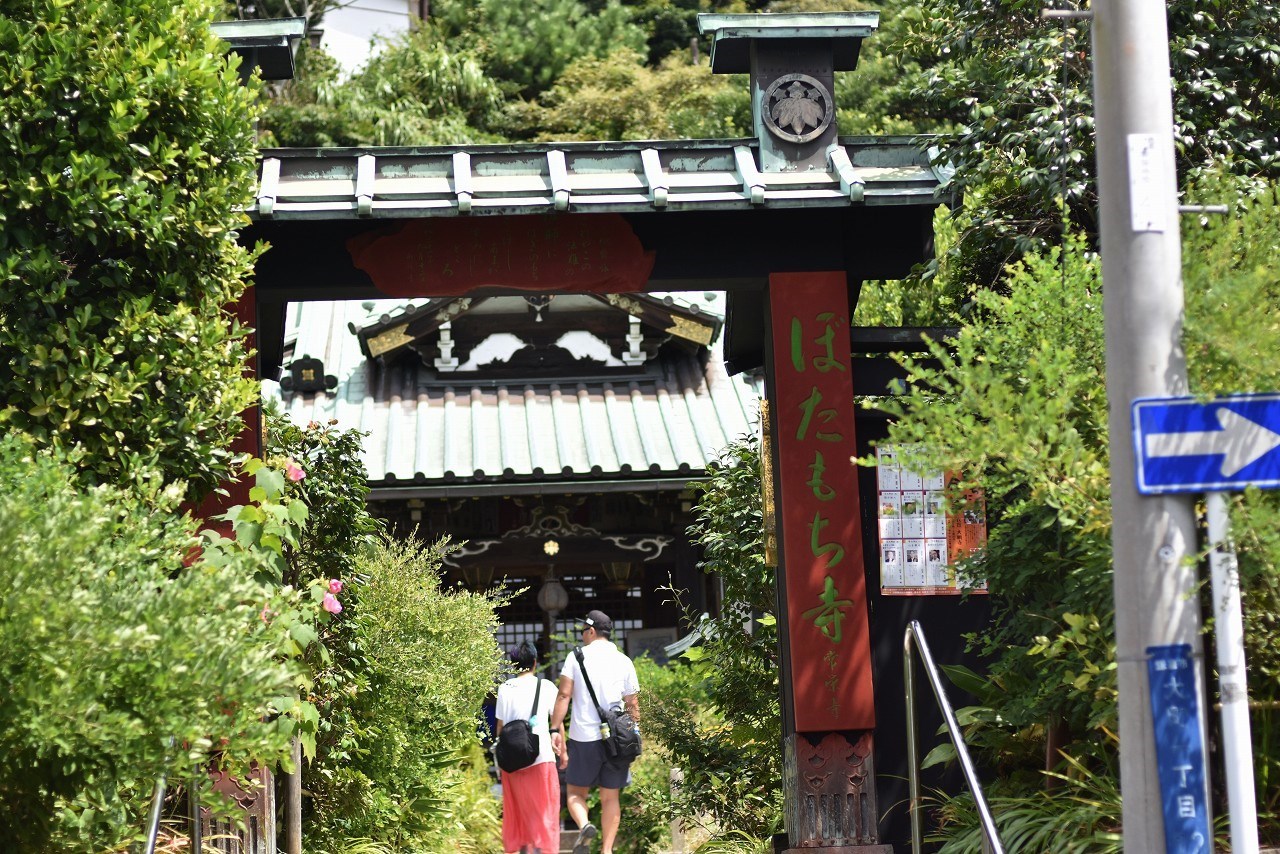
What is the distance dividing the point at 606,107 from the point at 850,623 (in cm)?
1922

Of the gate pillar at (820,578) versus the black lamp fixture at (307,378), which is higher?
the black lamp fixture at (307,378)

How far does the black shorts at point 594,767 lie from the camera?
10.5 meters

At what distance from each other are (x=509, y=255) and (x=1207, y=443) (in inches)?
193

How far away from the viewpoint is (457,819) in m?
12.1

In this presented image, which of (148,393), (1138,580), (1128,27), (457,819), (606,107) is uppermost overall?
(606,107)

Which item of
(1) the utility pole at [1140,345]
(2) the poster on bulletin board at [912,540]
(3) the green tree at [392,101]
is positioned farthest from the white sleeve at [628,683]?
(3) the green tree at [392,101]

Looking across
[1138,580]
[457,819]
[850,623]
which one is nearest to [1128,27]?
[1138,580]

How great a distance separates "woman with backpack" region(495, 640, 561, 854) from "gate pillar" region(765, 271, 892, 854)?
8.04 ft

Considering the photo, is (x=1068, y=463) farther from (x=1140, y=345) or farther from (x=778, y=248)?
(x=778, y=248)

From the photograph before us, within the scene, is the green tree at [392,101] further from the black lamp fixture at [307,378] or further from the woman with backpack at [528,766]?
the woman with backpack at [528,766]

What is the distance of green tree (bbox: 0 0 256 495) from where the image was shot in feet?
20.5

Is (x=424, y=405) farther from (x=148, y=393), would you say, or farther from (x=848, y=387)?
(x=148, y=393)

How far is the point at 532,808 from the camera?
34.1ft

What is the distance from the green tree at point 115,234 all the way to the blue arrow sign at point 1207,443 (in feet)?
12.7
